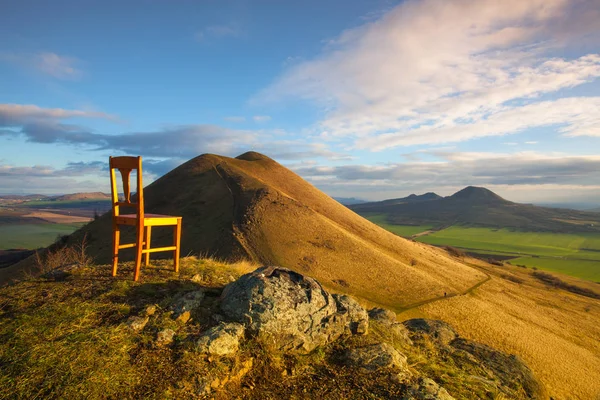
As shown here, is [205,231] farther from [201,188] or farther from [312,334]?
[312,334]

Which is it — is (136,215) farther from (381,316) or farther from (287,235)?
(287,235)

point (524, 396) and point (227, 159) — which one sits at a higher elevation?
point (227, 159)

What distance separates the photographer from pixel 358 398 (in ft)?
18.6

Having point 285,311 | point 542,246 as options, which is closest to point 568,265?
point 542,246

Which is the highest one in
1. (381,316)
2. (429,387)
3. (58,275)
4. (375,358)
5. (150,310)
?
(58,275)

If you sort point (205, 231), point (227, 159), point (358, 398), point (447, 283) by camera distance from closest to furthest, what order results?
point (358, 398)
point (205, 231)
point (447, 283)
point (227, 159)

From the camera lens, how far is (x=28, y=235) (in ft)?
344

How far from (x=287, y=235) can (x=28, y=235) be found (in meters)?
109

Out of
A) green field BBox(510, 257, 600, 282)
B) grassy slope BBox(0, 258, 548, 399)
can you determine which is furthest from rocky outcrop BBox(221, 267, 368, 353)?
green field BBox(510, 257, 600, 282)

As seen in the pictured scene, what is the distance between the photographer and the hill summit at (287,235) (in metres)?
33.0

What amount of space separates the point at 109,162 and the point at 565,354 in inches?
1372

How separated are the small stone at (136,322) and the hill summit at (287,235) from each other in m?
24.8

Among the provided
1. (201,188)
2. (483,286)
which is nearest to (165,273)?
(201,188)

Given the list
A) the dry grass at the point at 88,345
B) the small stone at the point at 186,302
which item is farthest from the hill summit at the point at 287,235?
the small stone at the point at 186,302
